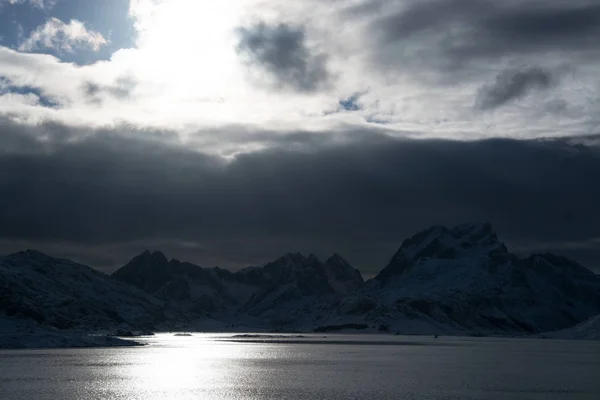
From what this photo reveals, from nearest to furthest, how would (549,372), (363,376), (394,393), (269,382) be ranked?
(394,393) < (269,382) < (363,376) < (549,372)

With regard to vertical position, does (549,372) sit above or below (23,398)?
below

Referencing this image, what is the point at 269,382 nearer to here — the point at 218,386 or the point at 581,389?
the point at 218,386

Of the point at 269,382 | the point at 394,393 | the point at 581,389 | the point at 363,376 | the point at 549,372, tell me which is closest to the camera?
the point at 394,393

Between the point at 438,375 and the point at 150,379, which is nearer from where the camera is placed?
the point at 150,379

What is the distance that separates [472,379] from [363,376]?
25125mm

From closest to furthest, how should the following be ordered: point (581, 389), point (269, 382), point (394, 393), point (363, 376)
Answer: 1. point (394, 393)
2. point (581, 389)
3. point (269, 382)
4. point (363, 376)

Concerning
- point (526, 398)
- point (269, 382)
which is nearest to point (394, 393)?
point (526, 398)

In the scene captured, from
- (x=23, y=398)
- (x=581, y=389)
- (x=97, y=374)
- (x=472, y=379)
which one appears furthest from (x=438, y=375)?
(x=23, y=398)

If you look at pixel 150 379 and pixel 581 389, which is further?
pixel 150 379

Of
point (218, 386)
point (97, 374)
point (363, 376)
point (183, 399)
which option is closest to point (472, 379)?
point (363, 376)

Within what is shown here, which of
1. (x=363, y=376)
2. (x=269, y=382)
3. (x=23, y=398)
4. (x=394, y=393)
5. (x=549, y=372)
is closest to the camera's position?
(x=23, y=398)

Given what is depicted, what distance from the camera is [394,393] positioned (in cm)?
13162

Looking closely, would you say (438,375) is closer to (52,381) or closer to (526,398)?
(526,398)

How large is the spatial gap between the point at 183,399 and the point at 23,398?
26.4 meters
